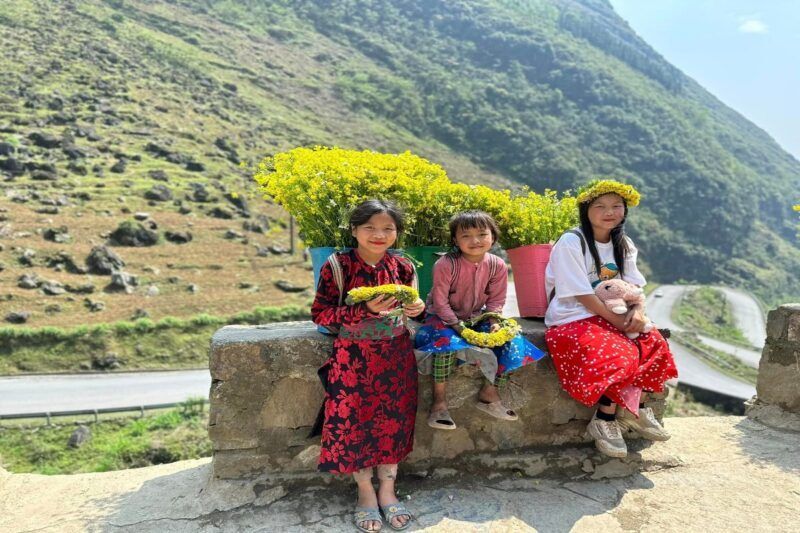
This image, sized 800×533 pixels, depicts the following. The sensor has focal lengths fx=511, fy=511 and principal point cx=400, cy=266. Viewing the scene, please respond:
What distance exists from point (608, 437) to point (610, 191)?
1.37 m

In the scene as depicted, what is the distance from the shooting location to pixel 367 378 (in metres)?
2.53

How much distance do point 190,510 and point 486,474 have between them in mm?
1598

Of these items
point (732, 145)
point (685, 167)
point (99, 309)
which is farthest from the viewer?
point (732, 145)

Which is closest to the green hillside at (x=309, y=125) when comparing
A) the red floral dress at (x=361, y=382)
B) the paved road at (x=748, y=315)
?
the red floral dress at (x=361, y=382)

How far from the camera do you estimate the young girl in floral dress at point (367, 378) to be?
98.4 inches

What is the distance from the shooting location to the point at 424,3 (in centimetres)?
12850

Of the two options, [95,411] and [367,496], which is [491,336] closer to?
[367,496]

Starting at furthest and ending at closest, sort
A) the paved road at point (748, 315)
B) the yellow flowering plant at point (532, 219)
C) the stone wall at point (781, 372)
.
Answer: the paved road at point (748, 315)
the stone wall at point (781, 372)
the yellow flowering plant at point (532, 219)

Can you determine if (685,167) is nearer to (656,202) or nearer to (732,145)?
(656,202)

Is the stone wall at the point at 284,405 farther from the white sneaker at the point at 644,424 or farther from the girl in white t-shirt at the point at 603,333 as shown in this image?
the white sneaker at the point at 644,424

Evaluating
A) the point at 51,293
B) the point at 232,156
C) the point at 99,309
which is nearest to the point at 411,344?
the point at 99,309

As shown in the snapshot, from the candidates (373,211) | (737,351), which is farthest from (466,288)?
(737,351)

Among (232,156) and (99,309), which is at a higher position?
(232,156)

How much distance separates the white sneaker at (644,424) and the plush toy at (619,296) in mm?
455
